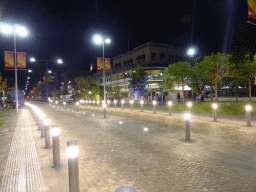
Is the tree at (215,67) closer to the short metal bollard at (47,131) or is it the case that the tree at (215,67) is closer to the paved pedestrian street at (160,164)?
the paved pedestrian street at (160,164)

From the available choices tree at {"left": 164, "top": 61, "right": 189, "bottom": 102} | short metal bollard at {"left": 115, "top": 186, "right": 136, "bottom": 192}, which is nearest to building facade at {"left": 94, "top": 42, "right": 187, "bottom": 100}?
tree at {"left": 164, "top": 61, "right": 189, "bottom": 102}

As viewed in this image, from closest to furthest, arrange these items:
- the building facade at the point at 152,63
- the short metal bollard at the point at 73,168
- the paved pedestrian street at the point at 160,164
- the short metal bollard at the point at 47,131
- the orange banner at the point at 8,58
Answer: the short metal bollard at the point at 73,168, the paved pedestrian street at the point at 160,164, the short metal bollard at the point at 47,131, the orange banner at the point at 8,58, the building facade at the point at 152,63

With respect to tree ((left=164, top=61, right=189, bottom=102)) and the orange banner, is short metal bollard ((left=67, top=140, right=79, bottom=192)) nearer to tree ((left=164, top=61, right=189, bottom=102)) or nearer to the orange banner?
the orange banner

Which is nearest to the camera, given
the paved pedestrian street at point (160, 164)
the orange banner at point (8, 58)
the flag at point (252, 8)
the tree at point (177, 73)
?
the paved pedestrian street at point (160, 164)

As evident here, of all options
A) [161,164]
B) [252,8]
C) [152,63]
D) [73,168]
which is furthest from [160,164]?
[152,63]

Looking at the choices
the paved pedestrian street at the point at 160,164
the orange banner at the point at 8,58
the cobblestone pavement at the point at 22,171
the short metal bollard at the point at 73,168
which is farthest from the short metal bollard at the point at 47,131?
the orange banner at the point at 8,58

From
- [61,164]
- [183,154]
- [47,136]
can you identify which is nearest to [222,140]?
[183,154]

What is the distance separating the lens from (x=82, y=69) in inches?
4188

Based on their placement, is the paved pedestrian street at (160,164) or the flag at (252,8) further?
the flag at (252,8)

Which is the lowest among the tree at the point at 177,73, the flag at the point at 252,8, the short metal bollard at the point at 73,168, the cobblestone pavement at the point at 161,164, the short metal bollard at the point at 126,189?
the cobblestone pavement at the point at 161,164

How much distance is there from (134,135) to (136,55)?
48210 millimetres

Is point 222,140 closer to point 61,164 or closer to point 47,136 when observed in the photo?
point 61,164

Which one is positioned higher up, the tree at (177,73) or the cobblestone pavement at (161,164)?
the tree at (177,73)

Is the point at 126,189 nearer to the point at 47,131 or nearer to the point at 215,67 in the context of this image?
the point at 47,131
